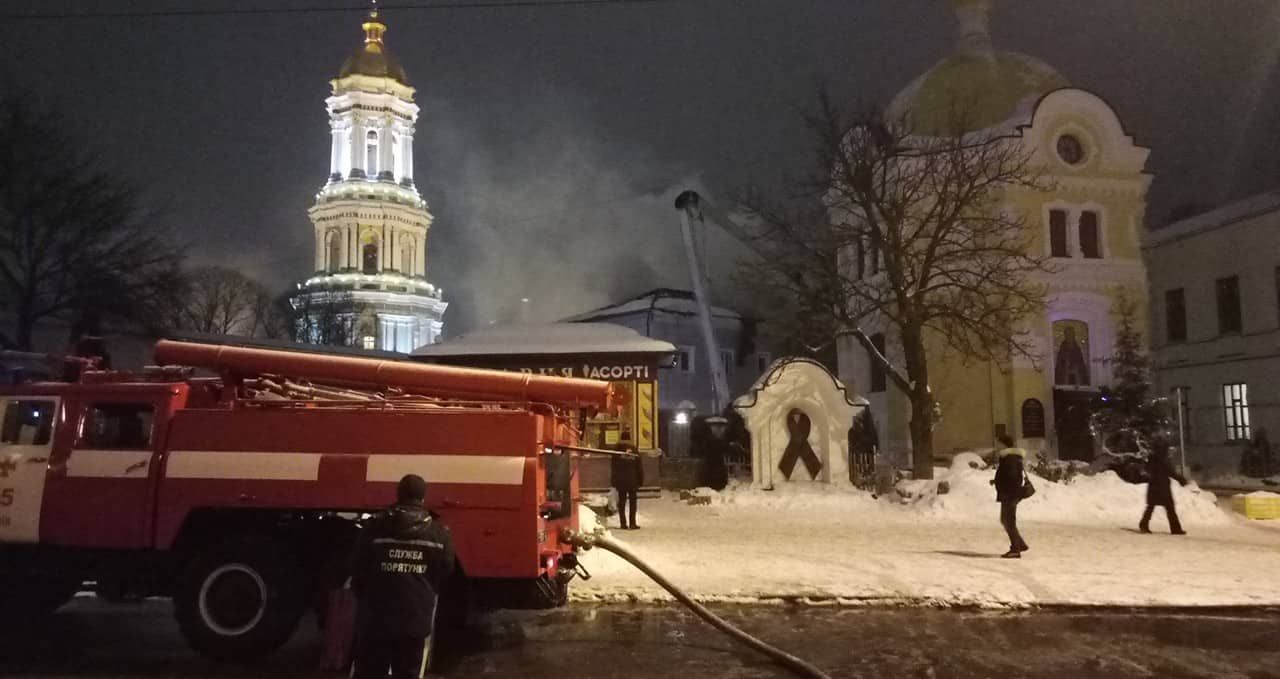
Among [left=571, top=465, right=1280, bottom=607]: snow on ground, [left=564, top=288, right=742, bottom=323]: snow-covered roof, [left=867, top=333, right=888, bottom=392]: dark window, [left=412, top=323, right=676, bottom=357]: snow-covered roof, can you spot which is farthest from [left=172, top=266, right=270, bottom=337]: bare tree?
[left=571, top=465, right=1280, bottom=607]: snow on ground

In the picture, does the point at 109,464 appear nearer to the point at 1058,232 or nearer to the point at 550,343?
the point at 550,343

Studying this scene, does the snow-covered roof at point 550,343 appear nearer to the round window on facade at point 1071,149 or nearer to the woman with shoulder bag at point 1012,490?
the woman with shoulder bag at point 1012,490

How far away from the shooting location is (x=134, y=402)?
7.90 m

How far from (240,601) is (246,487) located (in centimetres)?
97

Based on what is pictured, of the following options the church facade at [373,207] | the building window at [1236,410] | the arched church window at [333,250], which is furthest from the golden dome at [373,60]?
the building window at [1236,410]

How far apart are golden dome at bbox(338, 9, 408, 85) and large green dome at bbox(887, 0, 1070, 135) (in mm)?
45199

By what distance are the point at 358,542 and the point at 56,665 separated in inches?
163

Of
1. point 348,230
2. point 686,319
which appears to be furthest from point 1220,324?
point 348,230

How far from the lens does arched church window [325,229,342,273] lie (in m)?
67.6

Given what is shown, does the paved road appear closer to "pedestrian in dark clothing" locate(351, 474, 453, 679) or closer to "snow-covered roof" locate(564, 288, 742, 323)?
Answer: "pedestrian in dark clothing" locate(351, 474, 453, 679)

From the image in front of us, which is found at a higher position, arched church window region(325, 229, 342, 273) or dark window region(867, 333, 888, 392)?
arched church window region(325, 229, 342, 273)

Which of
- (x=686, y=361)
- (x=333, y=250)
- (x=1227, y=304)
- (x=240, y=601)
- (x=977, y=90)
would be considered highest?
(x=333, y=250)

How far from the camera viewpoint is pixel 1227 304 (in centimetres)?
3222

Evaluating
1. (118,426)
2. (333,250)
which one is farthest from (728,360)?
(118,426)
